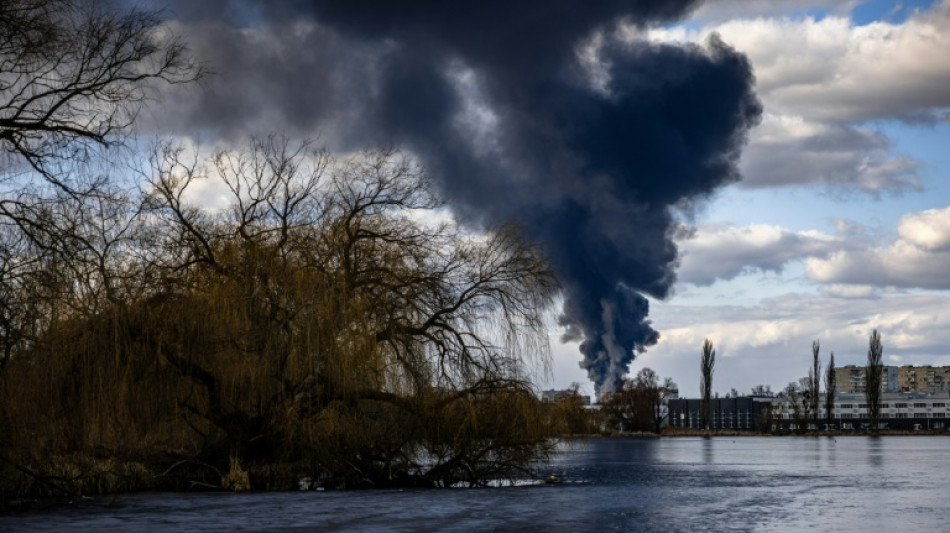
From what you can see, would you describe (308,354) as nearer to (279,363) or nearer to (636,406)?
(279,363)

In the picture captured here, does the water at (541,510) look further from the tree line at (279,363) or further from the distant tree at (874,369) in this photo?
the distant tree at (874,369)

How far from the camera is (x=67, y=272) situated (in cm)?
2133

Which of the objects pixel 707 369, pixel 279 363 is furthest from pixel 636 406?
pixel 279 363

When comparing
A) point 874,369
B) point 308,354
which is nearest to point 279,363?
point 308,354

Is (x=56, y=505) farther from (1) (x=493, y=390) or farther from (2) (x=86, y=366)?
(1) (x=493, y=390)

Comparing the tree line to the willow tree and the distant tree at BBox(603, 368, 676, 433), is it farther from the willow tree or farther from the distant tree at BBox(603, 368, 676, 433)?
the distant tree at BBox(603, 368, 676, 433)

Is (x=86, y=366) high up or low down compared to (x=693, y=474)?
up

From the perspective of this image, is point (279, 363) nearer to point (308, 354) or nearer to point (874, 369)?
point (308, 354)

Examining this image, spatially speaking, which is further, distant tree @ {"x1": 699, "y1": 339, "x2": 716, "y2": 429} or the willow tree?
distant tree @ {"x1": 699, "y1": 339, "x2": 716, "y2": 429}

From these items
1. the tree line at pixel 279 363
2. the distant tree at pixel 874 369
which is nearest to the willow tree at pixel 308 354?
the tree line at pixel 279 363

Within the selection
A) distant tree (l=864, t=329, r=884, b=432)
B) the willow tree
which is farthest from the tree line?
distant tree (l=864, t=329, r=884, b=432)

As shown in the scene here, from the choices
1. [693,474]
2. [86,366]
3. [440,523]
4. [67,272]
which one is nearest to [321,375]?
[86,366]

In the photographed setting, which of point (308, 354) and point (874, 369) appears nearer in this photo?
point (308, 354)

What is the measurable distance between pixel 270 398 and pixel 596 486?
1351cm
